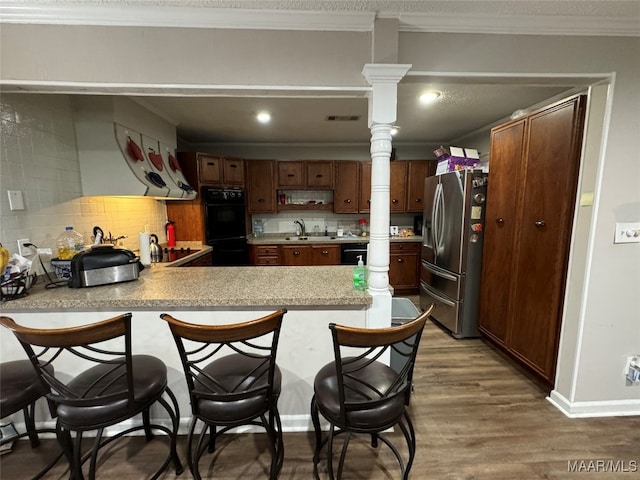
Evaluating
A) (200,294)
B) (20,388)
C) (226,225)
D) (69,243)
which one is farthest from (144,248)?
(226,225)

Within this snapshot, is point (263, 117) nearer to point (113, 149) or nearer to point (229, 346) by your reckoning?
point (113, 149)

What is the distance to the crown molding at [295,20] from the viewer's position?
145 cm

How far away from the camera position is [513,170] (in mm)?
2365

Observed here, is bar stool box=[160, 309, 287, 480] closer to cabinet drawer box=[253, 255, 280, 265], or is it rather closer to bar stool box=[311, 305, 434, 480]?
bar stool box=[311, 305, 434, 480]

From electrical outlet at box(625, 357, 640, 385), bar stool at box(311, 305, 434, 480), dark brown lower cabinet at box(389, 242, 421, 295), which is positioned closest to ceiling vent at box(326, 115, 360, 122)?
dark brown lower cabinet at box(389, 242, 421, 295)

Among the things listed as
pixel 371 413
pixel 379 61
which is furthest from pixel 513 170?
pixel 371 413

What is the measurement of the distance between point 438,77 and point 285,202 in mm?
3214

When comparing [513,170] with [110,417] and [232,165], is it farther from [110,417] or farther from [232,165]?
[232,165]

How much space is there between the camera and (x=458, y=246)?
289 cm

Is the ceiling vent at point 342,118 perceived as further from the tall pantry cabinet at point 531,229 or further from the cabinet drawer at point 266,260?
the cabinet drawer at point 266,260

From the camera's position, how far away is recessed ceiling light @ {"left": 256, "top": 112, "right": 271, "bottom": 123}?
3084 mm

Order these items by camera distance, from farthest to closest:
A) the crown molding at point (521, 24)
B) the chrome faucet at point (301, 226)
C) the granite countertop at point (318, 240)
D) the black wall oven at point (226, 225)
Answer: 1. the chrome faucet at point (301, 226)
2. the granite countertop at point (318, 240)
3. the black wall oven at point (226, 225)
4. the crown molding at point (521, 24)

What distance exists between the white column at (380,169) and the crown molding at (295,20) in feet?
0.93

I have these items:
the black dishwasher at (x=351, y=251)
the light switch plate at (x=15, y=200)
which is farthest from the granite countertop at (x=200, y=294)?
the black dishwasher at (x=351, y=251)
